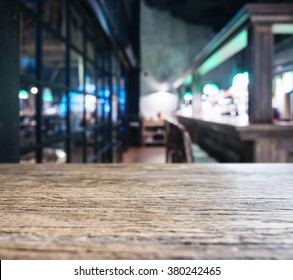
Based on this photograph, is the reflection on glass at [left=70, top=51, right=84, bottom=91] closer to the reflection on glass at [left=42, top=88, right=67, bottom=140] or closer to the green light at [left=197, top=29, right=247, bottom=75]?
the reflection on glass at [left=42, top=88, right=67, bottom=140]

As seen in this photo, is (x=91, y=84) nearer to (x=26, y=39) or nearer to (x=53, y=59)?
(x=26, y=39)

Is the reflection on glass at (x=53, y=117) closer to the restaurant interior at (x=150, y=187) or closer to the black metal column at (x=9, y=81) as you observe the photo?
the restaurant interior at (x=150, y=187)

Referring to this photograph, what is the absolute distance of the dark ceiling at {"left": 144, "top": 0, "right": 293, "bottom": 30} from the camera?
395 inches

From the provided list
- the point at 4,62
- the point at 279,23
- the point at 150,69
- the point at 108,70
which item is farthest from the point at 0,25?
the point at 150,69

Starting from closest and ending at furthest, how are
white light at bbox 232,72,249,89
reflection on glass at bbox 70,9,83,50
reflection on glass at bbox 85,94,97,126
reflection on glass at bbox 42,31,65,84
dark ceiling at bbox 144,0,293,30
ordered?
1. white light at bbox 232,72,249,89
2. reflection on glass at bbox 70,9,83,50
3. reflection on glass at bbox 85,94,97,126
4. reflection on glass at bbox 42,31,65,84
5. dark ceiling at bbox 144,0,293,30

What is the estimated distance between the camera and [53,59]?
10.3 meters

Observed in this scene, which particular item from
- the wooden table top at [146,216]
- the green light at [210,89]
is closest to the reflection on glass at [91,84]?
the wooden table top at [146,216]

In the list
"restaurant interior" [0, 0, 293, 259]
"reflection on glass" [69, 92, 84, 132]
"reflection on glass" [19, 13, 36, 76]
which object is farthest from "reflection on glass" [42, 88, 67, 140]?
"restaurant interior" [0, 0, 293, 259]

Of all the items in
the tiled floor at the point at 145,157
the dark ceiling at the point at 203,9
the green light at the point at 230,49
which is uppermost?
the dark ceiling at the point at 203,9

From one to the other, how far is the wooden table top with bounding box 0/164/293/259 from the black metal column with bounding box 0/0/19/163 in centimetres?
48

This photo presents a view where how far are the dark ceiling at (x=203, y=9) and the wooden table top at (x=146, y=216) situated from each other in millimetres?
9878

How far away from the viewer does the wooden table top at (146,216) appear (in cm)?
42

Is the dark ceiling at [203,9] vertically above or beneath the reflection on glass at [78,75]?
above
